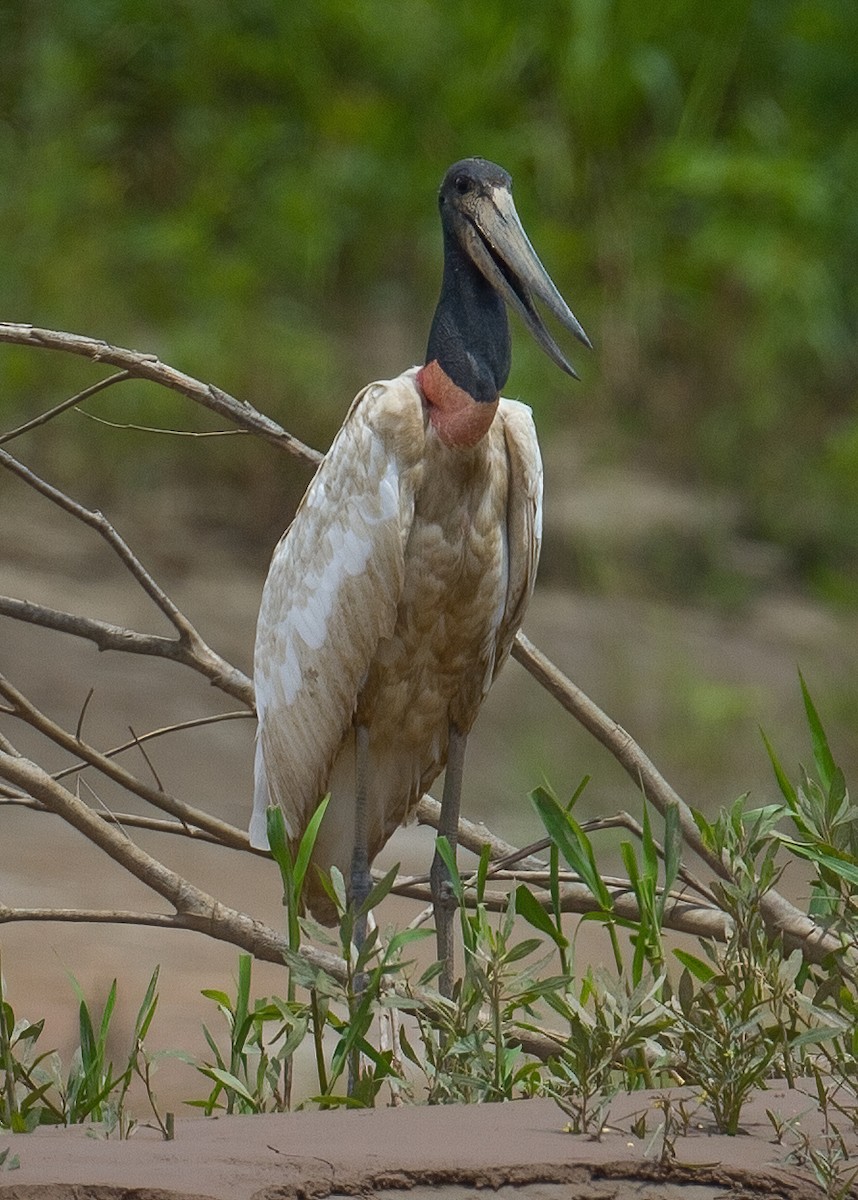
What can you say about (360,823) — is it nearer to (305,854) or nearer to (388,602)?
(388,602)

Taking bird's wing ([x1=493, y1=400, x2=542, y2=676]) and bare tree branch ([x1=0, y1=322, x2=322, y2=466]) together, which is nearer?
bare tree branch ([x1=0, y1=322, x2=322, y2=466])

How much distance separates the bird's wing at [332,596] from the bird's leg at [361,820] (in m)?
0.04

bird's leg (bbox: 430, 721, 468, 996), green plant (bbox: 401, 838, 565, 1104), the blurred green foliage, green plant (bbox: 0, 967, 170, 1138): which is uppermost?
the blurred green foliage

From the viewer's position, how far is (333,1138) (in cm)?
205

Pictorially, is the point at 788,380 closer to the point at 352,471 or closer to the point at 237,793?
the point at 237,793

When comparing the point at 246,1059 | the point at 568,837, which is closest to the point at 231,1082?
the point at 246,1059

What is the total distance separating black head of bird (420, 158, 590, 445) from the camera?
3.07m

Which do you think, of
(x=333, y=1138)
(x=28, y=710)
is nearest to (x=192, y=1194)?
(x=333, y=1138)

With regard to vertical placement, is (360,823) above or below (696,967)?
above

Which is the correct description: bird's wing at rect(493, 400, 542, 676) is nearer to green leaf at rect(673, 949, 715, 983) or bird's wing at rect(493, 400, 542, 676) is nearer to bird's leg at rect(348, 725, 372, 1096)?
bird's leg at rect(348, 725, 372, 1096)

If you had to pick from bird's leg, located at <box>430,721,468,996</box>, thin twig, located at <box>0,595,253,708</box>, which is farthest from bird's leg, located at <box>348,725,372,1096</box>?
thin twig, located at <box>0,595,253,708</box>

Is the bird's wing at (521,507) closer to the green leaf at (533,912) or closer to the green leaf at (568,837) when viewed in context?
the green leaf at (568,837)

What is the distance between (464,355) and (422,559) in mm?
346

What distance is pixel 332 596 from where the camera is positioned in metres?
3.19
